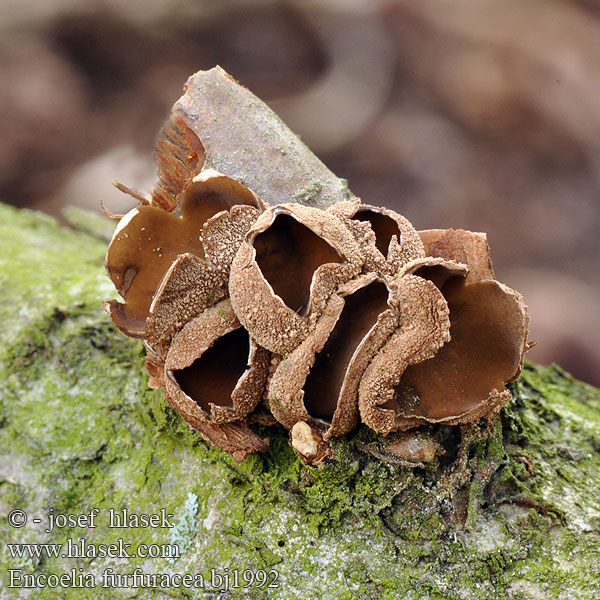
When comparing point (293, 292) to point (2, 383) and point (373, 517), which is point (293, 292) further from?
point (2, 383)

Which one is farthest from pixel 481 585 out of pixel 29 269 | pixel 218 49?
pixel 218 49

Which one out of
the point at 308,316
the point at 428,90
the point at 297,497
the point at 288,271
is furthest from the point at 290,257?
the point at 428,90

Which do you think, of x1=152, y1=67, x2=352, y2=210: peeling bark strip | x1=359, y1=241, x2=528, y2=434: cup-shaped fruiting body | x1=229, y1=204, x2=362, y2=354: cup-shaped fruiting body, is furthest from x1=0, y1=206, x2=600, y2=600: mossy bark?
x1=152, y1=67, x2=352, y2=210: peeling bark strip

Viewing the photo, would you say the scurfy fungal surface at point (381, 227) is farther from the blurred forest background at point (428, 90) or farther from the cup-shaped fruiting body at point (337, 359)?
the blurred forest background at point (428, 90)

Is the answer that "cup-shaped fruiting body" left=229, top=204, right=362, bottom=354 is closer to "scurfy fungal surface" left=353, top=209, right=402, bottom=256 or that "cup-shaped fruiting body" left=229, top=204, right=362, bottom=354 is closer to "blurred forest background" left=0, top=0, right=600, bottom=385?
"scurfy fungal surface" left=353, top=209, right=402, bottom=256

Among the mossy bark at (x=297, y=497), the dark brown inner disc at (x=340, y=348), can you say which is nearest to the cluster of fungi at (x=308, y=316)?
the dark brown inner disc at (x=340, y=348)

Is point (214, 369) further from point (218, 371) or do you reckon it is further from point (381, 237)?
point (381, 237)
